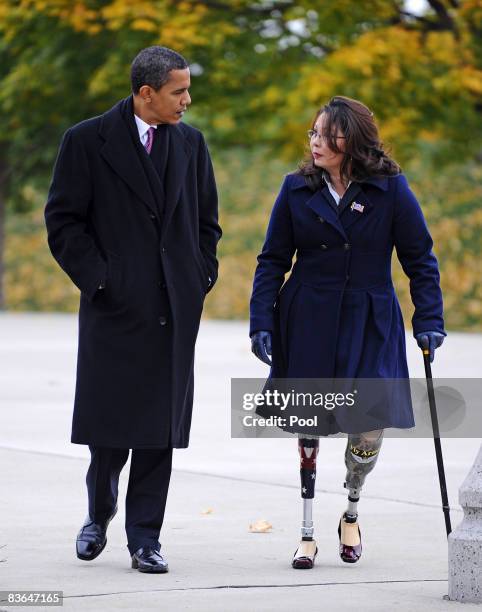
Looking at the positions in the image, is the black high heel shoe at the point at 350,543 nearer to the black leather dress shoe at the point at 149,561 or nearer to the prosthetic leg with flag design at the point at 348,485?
the prosthetic leg with flag design at the point at 348,485

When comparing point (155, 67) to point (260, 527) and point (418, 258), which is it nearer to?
point (418, 258)

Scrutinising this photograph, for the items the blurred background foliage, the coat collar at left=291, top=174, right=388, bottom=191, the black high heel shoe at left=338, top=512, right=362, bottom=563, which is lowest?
the blurred background foliage

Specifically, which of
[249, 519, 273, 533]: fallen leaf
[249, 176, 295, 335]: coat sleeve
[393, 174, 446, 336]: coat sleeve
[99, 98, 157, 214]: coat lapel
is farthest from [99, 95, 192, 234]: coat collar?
[249, 519, 273, 533]: fallen leaf

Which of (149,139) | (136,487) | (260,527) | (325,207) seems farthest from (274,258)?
(260,527)

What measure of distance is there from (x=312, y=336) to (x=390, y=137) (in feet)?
46.8

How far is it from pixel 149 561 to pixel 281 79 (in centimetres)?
1586

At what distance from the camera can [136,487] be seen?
5984 millimetres

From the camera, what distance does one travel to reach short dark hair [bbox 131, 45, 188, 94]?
5.79 m

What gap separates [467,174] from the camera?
22.4 m

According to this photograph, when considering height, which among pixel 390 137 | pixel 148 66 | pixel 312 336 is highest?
pixel 148 66

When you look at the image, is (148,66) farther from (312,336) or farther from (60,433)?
(60,433)

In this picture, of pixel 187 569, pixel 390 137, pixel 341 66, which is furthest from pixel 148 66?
pixel 390 137

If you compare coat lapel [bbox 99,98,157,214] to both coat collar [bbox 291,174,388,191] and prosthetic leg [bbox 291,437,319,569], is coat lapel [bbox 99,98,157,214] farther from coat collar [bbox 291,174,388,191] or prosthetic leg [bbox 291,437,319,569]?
prosthetic leg [bbox 291,437,319,569]

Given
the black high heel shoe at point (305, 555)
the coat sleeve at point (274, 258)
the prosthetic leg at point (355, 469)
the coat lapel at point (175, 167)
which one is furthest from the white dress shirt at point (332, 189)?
the black high heel shoe at point (305, 555)
